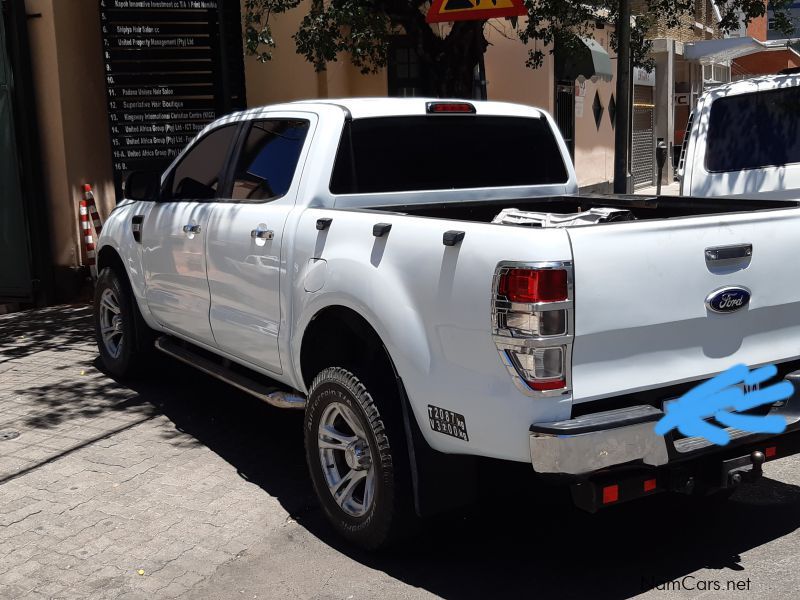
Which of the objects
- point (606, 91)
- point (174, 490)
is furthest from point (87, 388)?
point (606, 91)

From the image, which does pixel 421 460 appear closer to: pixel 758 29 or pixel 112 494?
pixel 112 494

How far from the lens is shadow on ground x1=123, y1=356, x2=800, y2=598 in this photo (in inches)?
159

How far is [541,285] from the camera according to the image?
3.34m

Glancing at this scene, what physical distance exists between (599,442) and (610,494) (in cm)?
29

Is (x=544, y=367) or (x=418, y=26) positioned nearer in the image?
(x=544, y=367)

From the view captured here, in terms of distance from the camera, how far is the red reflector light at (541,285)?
3.33m

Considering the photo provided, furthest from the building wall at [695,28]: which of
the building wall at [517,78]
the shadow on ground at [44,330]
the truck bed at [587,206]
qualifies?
the truck bed at [587,206]

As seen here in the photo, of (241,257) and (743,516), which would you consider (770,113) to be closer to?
(743,516)

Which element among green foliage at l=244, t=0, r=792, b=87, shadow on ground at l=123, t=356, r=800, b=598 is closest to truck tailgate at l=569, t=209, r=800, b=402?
shadow on ground at l=123, t=356, r=800, b=598

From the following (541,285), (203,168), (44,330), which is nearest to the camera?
(541,285)

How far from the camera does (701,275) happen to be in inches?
142

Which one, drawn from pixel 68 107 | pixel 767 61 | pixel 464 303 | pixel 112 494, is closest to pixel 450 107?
pixel 464 303

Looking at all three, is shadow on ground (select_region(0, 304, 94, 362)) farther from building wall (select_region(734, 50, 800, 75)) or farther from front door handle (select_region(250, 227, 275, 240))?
building wall (select_region(734, 50, 800, 75))

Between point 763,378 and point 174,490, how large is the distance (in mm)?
3003
